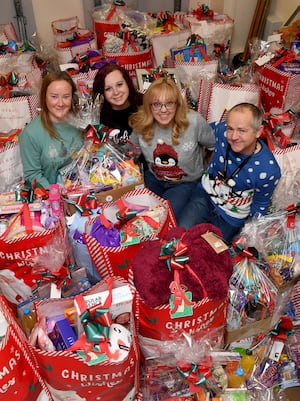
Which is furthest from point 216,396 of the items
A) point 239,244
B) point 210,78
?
point 210,78

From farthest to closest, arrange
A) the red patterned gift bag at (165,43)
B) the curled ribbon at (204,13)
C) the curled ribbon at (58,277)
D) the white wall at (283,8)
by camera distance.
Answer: the white wall at (283,8) < the curled ribbon at (204,13) < the red patterned gift bag at (165,43) < the curled ribbon at (58,277)

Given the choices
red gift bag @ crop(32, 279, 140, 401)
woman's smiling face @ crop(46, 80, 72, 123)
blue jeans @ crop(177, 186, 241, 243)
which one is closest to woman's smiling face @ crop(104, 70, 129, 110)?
woman's smiling face @ crop(46, 80, 72, 123)

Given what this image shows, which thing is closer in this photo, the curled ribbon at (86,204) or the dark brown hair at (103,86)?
the curled ribbon at (86,204)

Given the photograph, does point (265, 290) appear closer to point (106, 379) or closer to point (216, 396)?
point (216, 396)

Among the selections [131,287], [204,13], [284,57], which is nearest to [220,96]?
[284,57]

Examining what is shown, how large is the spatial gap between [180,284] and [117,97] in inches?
53.1

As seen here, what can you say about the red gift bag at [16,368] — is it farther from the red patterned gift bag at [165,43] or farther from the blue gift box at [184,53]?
the red patterned gift bag at [165,43]

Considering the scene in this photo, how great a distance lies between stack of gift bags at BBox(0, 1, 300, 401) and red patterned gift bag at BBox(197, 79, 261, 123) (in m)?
0.03

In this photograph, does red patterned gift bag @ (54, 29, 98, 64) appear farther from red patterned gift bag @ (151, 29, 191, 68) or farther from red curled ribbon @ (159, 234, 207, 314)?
red curled ribbon @ (159, 234, 207, 314)

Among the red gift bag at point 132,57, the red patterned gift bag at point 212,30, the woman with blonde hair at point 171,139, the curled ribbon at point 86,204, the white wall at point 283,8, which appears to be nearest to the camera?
the curled ribbon at point 86,204

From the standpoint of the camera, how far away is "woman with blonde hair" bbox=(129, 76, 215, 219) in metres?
2.12

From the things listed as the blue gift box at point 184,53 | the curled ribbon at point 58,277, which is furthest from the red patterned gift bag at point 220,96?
the curled ribbon at point 58,277

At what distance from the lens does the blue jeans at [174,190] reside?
7.47 ft

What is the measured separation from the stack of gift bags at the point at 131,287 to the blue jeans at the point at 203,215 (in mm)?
254
